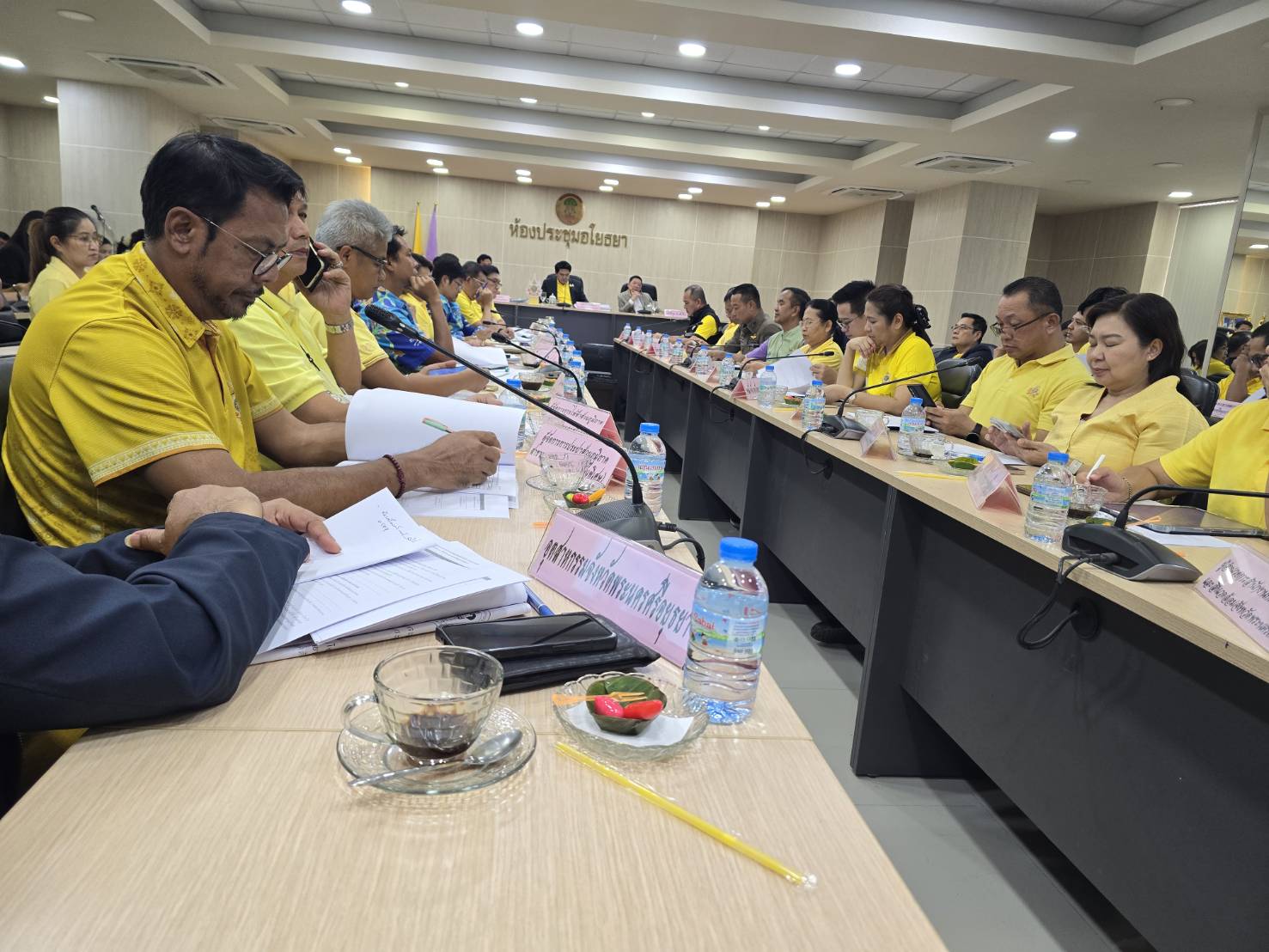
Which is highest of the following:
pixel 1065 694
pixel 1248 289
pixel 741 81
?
pixel 741 81

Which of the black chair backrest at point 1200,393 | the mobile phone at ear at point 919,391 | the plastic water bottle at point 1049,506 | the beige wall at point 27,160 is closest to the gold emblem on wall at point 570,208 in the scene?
the beige wall at point 27,160

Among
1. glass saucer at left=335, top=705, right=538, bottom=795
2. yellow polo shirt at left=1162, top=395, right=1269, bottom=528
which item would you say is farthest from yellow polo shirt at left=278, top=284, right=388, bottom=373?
yellow polo shirt at left=1162, top=395, right=1269, bottom=528

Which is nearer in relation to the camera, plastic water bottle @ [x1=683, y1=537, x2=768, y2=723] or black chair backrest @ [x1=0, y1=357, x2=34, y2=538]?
plastic water bottle @ [x1=683, y1=537, x2=768, y2=723]

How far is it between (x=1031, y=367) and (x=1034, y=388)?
97mm

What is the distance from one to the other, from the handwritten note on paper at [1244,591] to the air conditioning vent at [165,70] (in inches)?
302

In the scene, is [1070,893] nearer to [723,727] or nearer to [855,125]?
[723,727]

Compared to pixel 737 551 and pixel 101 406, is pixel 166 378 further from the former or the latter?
pixel 737 551

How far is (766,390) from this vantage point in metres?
3.29

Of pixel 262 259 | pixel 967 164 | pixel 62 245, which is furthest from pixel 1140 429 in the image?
pixel 967 164

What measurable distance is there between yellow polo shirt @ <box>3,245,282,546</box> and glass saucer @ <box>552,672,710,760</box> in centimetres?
75

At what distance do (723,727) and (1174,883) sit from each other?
2.86 feet

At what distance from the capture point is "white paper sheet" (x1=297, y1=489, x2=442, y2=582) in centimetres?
96

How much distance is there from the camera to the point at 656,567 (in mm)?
899

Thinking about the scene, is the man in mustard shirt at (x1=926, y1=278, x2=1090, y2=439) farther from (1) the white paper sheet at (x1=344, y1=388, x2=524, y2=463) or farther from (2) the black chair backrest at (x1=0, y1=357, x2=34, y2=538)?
(2) the black chair backrest at (x1=0, y1=357, x2=34, y2=538)
